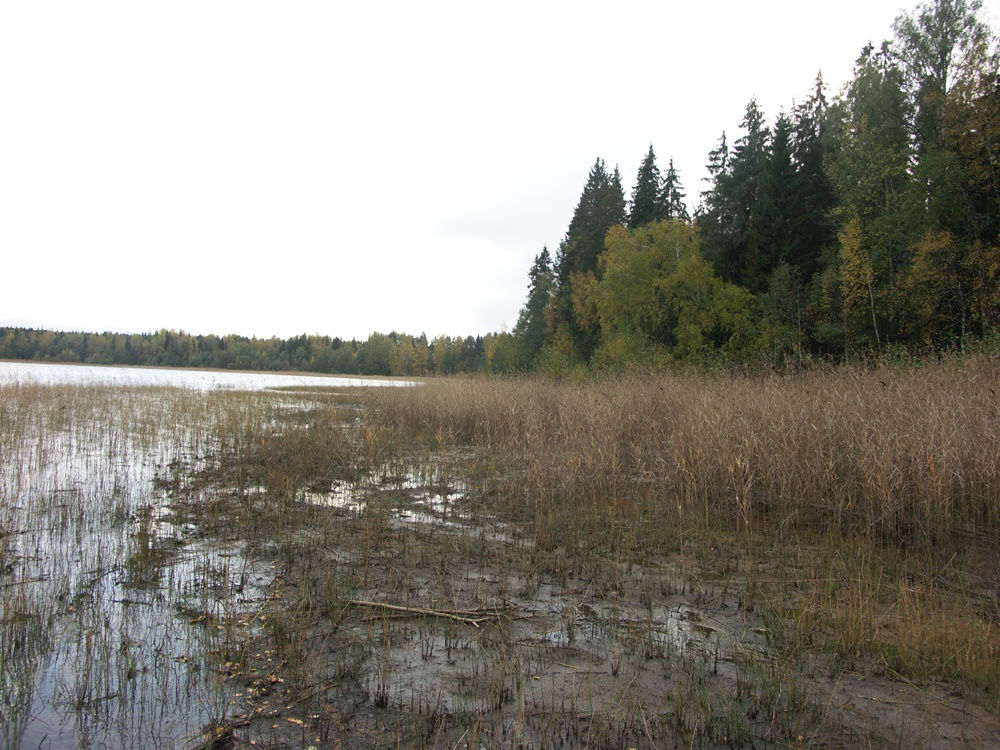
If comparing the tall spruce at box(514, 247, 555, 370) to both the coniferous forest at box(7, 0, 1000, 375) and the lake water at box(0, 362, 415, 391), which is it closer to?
the coniferous forest at box(7, 0, 1000, 375)

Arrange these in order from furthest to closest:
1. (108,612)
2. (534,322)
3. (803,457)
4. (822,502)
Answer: (534,322), (803,457), (822,502), (108,612)

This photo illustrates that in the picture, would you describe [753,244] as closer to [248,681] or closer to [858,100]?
[858,100]

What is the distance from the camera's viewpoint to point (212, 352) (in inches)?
3812

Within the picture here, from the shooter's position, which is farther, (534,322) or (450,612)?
(534,322)

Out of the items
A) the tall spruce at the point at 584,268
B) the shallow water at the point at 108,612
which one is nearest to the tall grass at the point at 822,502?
the shallow water at the point at 108,612

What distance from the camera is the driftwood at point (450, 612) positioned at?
348cm

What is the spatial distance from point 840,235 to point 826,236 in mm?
6363

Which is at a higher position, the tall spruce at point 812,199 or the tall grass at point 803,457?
the tall spruce at point 812,199

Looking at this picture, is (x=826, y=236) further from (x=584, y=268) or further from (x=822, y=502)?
(x=822, y=502)

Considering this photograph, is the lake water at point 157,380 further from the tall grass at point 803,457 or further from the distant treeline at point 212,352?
the distant treeline at point 212,352

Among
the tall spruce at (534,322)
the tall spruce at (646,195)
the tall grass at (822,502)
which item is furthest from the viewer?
the tall spruce at (534,322)

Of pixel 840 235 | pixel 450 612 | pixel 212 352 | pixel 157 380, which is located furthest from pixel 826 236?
pixel 212 352

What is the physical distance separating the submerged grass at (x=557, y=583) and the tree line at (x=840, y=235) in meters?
5.92

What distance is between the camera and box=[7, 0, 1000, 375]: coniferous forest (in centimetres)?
1844
